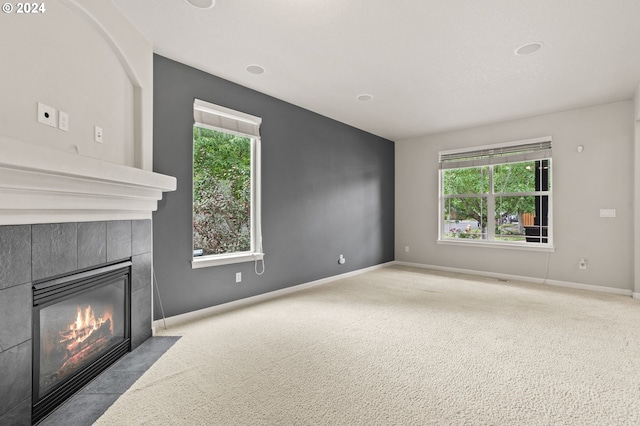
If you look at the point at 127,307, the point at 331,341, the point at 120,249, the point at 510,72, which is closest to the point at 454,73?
the point at 510,72

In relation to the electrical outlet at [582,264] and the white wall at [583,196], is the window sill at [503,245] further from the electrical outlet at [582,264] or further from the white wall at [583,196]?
the electrical outlet at [582,264]

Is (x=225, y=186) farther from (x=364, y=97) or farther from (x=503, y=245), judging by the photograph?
(x=503, y=245)

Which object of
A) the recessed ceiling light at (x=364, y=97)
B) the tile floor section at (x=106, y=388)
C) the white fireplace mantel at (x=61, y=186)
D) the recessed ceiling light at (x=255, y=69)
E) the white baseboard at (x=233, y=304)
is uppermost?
the recessed ceiling light at (x=364, y=97)

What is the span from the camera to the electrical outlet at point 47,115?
70.8 inches

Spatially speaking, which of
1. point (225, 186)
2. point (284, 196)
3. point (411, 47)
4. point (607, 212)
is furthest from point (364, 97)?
point (607, 212)

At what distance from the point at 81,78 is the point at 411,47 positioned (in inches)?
104

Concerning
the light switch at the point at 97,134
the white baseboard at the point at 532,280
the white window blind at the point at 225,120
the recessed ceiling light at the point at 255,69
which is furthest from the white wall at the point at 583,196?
the light switch at the point at 97,134

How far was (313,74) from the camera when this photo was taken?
3525 mm

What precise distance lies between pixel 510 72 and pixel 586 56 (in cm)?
63

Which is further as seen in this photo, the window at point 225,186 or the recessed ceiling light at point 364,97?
the recessed ceiling light at point 364,97

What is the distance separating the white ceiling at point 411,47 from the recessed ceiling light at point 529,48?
0.05 m

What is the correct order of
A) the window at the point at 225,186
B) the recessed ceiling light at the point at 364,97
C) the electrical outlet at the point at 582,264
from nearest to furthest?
the window at the point at 225,186, the recessed ceiling light at the point at 364,97, the electrical outlet at the point at 582,264

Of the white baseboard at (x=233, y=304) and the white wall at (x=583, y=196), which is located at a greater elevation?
the white wall at (x=583, y=196)

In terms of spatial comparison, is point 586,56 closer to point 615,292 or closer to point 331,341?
point 615,292
